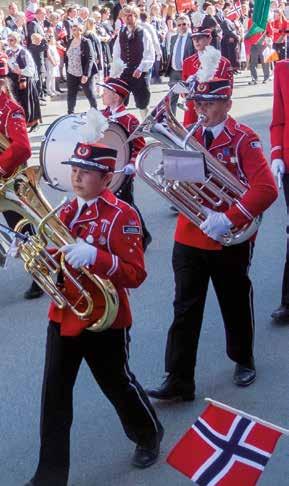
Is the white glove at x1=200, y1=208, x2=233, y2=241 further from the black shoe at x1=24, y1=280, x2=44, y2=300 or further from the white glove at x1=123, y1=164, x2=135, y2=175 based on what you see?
the black shoe at x1=24, y1=280, x2=44, y2=300

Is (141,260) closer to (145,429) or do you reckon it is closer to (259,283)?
(145,429)

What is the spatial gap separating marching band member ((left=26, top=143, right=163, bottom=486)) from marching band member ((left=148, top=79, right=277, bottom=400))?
2.28ft

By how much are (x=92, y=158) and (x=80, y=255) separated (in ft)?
1.33

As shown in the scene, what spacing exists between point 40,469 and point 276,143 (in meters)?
2.62

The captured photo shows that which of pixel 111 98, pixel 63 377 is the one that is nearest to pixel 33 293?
pixel 111 98

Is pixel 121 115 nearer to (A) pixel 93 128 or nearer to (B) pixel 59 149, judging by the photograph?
(B) pixel 59 149

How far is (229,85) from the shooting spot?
13.6ft

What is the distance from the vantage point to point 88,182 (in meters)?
3.40

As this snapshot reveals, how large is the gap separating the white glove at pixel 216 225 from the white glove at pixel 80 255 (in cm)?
87

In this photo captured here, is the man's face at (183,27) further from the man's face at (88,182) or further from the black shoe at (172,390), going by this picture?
the man's face at (88,182)

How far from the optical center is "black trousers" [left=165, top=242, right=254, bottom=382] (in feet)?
13.8

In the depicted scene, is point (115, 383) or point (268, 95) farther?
point (268, 95)

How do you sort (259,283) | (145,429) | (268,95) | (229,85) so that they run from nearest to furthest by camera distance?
(145,429), (229,85), (259,283), (268,95)

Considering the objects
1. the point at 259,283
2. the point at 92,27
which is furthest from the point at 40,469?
the point at 92,27
